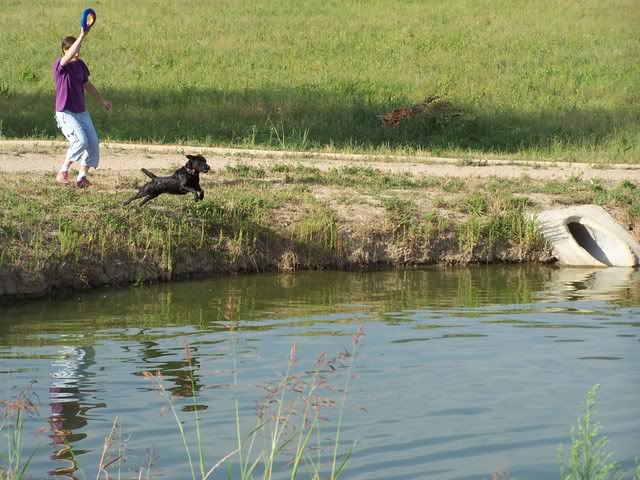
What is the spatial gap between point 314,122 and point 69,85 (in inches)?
429

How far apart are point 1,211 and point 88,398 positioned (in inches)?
210

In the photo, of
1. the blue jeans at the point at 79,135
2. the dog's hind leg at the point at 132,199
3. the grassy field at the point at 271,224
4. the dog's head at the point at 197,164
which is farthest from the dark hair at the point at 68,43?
the dog's head at the point at 197,164

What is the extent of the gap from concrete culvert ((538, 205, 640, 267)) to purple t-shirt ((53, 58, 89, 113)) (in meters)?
5.77

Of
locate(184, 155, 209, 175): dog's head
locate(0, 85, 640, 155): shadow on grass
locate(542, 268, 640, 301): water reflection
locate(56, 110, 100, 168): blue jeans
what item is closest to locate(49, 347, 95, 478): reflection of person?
locate(184, 155, 209, 175): dog's head

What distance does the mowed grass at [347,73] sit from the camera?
2297 centimetres

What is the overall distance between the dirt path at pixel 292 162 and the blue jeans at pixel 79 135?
2060 millimetres

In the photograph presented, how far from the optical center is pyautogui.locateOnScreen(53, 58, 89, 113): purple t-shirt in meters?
13.3

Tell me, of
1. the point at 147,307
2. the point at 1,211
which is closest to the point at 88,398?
the point at 147,307

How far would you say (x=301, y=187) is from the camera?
1515cm

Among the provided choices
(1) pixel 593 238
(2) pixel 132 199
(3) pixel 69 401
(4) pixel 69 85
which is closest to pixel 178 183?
(2) pixel 132 199

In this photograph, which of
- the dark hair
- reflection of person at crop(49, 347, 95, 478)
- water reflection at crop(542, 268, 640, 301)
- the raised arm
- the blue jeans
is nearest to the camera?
reflection of person at crop(49, 347, 95, 478)

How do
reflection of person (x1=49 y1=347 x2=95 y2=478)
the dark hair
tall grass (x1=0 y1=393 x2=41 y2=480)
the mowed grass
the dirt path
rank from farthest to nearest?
the mowed grass, the dirt path, the dark hair, reflection of person (x1=49 y1=347 x2=95 y2=478), tall grass (x1=0 y1=393 x2=41 y2=480)

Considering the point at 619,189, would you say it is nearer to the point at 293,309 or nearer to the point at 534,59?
the point at 293,309

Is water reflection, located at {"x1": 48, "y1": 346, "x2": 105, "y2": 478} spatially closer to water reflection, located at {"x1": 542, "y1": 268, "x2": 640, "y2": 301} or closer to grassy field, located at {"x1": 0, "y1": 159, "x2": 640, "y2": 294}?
grassy field, located at {"x1": 0, "y1": 159, "x2": 640, "y2": 294}
